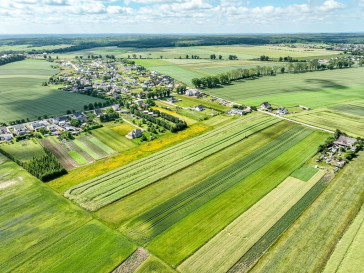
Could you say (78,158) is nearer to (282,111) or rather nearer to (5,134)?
(5,134)

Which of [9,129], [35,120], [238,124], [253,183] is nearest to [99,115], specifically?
[35,120]

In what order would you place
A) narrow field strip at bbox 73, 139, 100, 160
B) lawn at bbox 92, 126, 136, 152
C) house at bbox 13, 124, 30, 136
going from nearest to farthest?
1. narrow field strip at bbox 73, 139, 100, 160
2. lawn at bbox 92, 126, 136, 152
3. house at bbox 13, 124, 30, 136

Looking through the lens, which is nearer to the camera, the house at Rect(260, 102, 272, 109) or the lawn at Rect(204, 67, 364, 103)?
the house at Rect(260, 102, 272, 109)

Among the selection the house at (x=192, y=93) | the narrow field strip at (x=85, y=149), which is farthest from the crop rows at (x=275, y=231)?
the house at (x=192, y=93)

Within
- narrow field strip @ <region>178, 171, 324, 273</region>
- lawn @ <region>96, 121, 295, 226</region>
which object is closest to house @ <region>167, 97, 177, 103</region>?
lawn @ <region>96, 121, 295, 226</region>

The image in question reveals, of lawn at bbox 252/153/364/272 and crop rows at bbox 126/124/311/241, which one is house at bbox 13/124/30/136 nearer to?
crop rows at bbox 126/124/311/241

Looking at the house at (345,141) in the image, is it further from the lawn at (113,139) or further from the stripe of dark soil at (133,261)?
the stripe of dark soil at (133,261)
